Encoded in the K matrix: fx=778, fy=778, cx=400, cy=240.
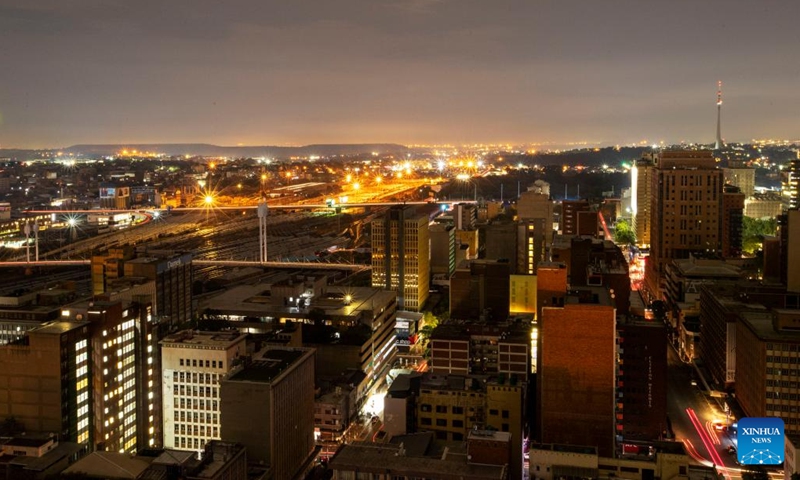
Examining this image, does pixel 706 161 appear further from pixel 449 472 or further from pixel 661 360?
pixel 449 472

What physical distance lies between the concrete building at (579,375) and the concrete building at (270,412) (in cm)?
340

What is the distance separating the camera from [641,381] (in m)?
11.9

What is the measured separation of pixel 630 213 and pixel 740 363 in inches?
909

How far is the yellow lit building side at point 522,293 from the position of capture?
1791 centimetres

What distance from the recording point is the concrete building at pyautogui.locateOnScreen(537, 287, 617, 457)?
1054cm

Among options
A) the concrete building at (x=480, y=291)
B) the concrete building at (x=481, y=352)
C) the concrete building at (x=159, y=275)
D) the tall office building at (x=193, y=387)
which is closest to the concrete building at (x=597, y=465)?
the concrete building at (x=481, y=352)

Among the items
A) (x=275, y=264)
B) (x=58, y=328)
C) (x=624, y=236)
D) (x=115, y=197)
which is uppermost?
(x=115, y=197)

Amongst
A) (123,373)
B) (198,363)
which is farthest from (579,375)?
(123,373)

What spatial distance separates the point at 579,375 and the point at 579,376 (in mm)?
14

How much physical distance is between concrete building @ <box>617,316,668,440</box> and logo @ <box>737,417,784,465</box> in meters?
1.80

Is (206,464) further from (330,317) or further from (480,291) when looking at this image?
(480,291)

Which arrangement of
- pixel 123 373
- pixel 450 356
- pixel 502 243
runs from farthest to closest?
1. pixel 502 243
2. pixel 450 356
3. pixel 123 373

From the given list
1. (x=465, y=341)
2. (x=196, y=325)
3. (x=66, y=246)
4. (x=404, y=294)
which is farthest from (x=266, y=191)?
(x=465, y=341)

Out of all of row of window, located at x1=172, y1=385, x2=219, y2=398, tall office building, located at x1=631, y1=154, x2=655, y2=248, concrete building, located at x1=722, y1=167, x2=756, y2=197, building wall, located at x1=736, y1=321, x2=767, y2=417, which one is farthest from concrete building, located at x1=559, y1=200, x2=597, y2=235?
row of window, located at x1=172, y1=385, x2=219, y2=398
